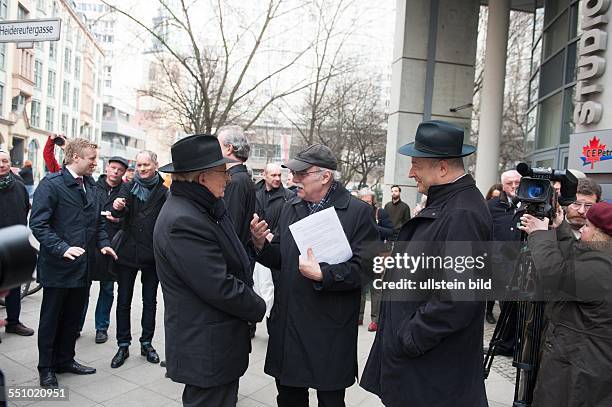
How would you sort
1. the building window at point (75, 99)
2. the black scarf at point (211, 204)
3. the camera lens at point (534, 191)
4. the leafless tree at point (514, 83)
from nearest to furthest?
the black scarf at point (211, 204), the camera lens at point (534, 191), the leafless tree at point (514, 83), the building window at point (75, 99)

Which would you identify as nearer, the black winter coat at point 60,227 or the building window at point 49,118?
the black winter coat at point 60,227

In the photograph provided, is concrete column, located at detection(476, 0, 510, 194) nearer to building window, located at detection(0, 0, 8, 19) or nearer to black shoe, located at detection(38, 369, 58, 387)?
black shoe, located at detection(38, 369, 58, 387)

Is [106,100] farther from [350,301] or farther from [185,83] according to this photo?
[350,301]

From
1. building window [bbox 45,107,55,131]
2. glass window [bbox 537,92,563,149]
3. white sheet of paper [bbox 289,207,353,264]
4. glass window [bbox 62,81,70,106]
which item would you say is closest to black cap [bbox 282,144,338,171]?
white sheet of paper [bbox 289,207,353,264]

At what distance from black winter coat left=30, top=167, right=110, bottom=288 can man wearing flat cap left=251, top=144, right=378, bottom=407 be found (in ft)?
6.56

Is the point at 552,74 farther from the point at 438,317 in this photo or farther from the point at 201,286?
the point at 201,286

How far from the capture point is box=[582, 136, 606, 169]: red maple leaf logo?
694 cm

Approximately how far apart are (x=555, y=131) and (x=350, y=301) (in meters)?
9.07

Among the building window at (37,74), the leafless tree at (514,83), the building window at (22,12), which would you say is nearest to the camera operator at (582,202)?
the leafless tree at (514,83)

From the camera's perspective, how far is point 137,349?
16.9 feet

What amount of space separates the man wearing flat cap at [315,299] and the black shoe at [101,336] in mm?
3091

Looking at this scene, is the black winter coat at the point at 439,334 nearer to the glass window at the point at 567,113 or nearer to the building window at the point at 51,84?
the glass window at the point at 567,113

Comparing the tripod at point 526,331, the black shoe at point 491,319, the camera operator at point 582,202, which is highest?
the camera operator at point 582,202

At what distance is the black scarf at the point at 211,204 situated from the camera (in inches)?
101
